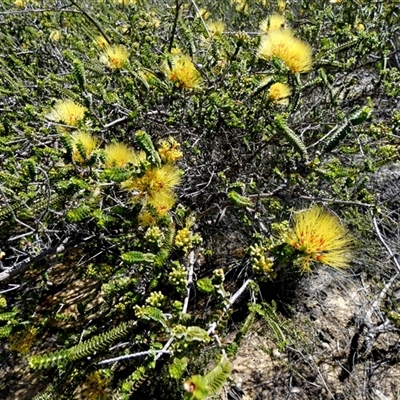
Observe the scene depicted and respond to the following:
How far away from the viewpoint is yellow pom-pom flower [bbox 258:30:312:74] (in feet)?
6.68

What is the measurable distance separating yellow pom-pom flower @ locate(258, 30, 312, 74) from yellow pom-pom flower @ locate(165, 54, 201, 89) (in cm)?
40

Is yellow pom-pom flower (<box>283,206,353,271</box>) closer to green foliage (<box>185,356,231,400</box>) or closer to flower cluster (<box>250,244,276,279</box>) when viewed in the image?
flower cluster (<box>250,244,276,279</box>)

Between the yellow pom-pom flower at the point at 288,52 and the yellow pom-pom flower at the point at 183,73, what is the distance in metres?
0.40

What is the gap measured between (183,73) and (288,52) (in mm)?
577

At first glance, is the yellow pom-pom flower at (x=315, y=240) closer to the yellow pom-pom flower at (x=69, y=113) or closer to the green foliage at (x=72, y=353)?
the green foliage at (x=72, y=353)

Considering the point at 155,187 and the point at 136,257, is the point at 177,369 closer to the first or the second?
the point at 136,257

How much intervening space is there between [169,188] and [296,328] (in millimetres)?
1188

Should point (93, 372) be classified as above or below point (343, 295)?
below

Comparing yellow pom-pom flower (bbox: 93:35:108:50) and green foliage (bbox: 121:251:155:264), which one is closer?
green foliage (bbox: 121:251:155:264)

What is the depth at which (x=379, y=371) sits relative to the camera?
210cm

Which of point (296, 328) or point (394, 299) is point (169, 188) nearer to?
point (296, 328)

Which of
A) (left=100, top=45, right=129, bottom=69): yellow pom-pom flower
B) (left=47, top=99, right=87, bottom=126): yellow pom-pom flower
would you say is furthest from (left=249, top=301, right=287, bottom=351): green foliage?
(left=100, top=45, right=129, bottom=69): yellow pom-pom flower

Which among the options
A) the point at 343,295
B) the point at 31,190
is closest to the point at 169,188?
the point at 31,190

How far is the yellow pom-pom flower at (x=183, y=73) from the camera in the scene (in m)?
2.19
